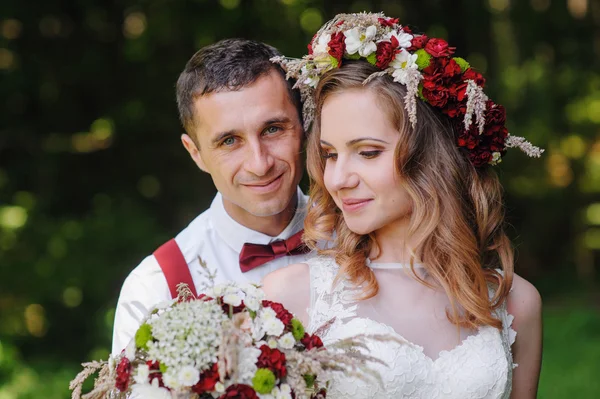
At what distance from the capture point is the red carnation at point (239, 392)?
7.58ft

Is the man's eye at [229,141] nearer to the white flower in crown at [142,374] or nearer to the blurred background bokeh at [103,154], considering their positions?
the white flower in crown at [142,374]

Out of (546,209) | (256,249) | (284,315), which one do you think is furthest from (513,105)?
(284,315)

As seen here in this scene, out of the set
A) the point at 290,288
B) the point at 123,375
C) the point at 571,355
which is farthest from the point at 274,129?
the point at 571,355

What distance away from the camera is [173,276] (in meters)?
3.72

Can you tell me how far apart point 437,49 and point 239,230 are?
139 centimetres

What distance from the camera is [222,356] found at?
2285mm

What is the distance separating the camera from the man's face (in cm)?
359

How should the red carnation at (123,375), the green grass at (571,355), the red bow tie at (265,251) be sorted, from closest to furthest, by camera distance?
the red carnation at (123,375)
the red bow tie at (265,251)
the green grass at (571,355)

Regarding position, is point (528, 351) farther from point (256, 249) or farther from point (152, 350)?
point (152, 350)

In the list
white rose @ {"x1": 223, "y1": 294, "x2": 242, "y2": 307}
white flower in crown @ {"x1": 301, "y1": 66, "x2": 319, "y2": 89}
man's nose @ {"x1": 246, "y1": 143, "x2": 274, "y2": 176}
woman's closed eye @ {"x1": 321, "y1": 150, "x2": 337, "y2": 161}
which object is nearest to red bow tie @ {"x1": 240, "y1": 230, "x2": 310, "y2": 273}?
man's nose @ {"x1": 246, "y1": 143, "x2": 274, "y2": 176}

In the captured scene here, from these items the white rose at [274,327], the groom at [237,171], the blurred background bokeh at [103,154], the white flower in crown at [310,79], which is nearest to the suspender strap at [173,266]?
the groom at [237,171]

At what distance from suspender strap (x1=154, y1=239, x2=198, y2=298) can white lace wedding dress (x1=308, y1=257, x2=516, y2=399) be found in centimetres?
73

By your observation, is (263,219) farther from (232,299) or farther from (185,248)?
(232,299)

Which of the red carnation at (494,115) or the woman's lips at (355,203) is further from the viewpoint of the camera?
the red carnation at (494,115)
